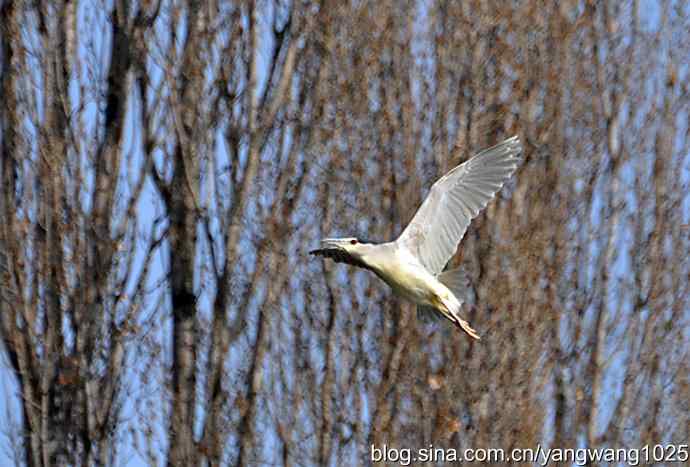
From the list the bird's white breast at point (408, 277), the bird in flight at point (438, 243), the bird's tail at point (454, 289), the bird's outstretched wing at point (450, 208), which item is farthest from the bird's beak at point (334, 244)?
the bird's tail at point (454, 289)

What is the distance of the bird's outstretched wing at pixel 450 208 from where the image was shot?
7746mm

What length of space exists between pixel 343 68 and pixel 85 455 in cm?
217

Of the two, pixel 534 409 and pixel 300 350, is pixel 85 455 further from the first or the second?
pixel 534 409

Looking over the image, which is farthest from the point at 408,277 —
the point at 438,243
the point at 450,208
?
the point at 450,208

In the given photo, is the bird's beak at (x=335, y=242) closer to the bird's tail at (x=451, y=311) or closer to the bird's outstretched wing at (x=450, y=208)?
the bird's outstretched wing at (x=450, y=208)

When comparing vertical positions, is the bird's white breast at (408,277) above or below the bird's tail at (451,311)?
above

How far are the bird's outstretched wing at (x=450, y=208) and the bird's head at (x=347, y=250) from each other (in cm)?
19

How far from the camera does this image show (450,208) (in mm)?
7793

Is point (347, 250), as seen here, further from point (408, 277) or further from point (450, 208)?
point (450, 208)

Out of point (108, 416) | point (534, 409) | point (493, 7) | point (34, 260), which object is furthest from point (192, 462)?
point (493, 7)

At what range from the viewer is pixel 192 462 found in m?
7.98

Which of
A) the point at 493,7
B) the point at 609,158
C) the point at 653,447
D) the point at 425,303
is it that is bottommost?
the point at 653,447

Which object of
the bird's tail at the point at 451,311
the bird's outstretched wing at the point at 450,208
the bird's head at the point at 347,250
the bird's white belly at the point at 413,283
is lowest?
the bird's tail at the point at 451,311

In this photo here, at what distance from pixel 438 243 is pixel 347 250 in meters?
0.39
